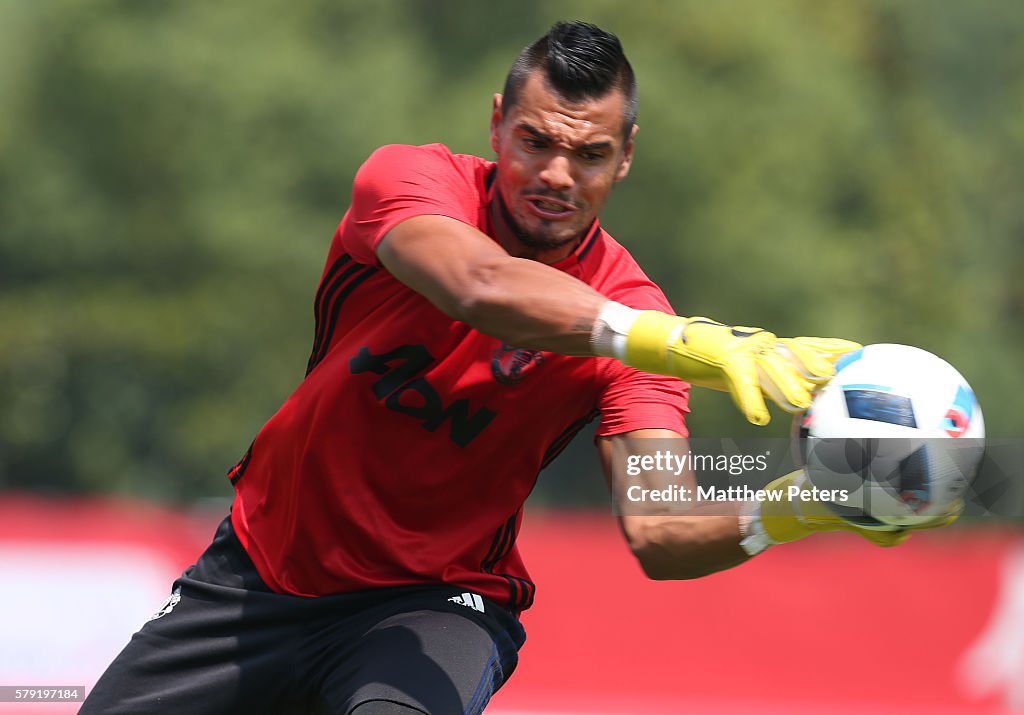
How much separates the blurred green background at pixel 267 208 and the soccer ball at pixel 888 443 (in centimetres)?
2193

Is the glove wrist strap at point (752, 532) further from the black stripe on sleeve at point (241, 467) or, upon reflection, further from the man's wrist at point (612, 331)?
the black stripe on sleeve at point (241, 467)

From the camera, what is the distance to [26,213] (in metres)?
27.7

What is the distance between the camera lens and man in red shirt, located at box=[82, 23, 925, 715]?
15.4ft

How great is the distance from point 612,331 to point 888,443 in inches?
33.4

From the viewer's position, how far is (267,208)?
27.7 meters

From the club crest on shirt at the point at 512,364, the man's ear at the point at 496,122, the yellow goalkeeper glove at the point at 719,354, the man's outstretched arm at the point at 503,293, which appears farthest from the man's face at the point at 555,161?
the yellow goalkeeper glove at the point at 719,354

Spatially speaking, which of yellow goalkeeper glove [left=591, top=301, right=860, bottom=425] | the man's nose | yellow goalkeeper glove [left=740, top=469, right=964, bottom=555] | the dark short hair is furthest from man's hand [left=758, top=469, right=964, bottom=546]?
the dark short hair

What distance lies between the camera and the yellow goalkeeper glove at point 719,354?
3.93 metres

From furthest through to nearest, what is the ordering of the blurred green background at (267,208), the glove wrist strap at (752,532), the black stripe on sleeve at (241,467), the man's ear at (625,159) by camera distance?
the blurred green background at (267,208) < the black stripe on sleeve at (241,467) < the man's ear at (625,159) < the glove wrist strap at (752,532)

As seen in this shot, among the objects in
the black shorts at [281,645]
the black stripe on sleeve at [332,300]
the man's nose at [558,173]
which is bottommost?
the black shorts at [281,645]

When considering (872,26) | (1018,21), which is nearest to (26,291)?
(872,26)

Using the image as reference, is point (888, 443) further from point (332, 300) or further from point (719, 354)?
point (332, 300)

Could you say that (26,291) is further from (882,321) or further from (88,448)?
(882,321)

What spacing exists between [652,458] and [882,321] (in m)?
25.1
